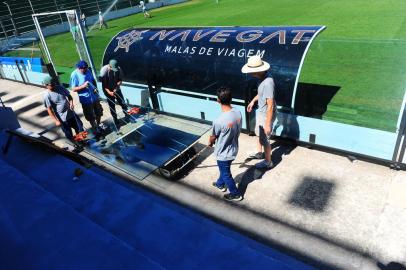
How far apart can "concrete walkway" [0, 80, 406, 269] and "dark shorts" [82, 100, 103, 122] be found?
8.78 feet

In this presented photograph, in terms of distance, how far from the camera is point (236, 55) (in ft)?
23.5

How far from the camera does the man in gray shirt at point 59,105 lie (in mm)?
6934

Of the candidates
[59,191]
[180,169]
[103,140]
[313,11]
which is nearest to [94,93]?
[103,140]

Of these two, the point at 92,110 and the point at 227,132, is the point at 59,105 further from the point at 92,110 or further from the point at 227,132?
the point at 227,132

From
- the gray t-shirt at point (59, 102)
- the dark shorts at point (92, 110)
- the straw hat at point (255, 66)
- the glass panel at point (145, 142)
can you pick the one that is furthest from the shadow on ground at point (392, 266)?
the dark shorts at point (92, 110)

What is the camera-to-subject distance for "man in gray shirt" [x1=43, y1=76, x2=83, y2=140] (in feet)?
22.7

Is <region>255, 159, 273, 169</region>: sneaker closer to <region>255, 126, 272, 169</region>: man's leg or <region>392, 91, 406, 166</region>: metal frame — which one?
<region>255, 126, 272, 169</region>: man's leg

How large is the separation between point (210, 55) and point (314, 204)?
4.15 m

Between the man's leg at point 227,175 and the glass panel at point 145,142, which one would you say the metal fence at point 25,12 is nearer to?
the glass panel at point 145,142

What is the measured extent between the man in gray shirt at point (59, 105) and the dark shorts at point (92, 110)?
0.48 meters

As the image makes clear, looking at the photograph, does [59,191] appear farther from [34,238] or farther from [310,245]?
[310,245]

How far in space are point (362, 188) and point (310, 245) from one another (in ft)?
5.44

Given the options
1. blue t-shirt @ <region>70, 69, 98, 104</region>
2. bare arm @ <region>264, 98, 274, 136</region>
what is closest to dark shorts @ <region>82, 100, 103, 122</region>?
blue t-shirt @ <region>70, 69, 98, 104</region>

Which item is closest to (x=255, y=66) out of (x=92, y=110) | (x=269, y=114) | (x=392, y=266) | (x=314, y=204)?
(x=269, y=114)
